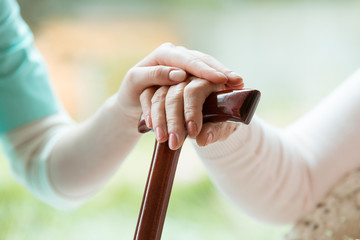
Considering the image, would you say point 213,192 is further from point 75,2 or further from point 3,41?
point 3,41

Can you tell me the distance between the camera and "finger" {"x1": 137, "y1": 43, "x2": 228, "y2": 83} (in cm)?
50

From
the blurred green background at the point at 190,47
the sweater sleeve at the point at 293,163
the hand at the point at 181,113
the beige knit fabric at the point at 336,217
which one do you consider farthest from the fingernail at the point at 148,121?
the blurred green background at the point at 190,47

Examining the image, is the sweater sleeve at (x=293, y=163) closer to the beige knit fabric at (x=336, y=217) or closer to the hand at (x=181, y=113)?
the beige knit fabric at (x=336, y=217)

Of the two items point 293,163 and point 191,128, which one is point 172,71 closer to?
point 191,128

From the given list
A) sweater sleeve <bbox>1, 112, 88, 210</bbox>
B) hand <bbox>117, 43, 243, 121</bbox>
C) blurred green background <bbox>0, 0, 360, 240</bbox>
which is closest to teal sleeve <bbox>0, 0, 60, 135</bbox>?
Result: sweater sleeve <bbox>1, 112, 88, 210</bbox>

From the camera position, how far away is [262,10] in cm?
238

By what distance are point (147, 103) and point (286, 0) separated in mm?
2016

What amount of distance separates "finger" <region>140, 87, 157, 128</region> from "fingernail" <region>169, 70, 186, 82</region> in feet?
0.12

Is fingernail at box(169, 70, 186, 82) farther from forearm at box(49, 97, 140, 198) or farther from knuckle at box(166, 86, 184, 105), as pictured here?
forearm at box(49, 97, 140, 198)

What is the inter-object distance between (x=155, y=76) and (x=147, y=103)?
0.03 metres

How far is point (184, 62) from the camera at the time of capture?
0.54 m

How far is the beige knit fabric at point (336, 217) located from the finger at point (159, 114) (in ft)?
1.07

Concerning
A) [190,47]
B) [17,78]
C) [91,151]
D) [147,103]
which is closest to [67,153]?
[91,151]

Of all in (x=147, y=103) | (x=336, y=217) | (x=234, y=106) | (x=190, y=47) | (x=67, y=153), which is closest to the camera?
(x=234, y=106)
